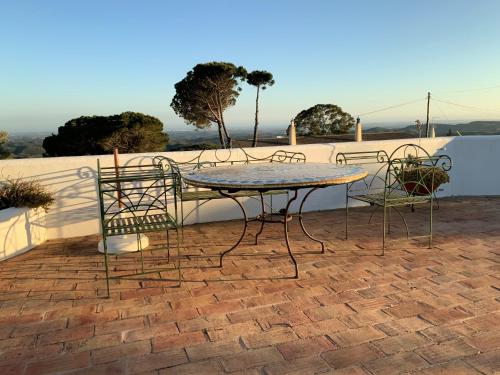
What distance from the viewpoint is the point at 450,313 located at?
205 centimetres

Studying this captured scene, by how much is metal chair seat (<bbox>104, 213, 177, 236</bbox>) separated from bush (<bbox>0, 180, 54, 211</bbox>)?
1.30 metres

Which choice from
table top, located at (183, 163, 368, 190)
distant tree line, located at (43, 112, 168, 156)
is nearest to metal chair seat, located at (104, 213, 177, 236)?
table top, located at (183, 163, 368, 190)

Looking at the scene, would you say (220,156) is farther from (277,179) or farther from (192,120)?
(192,120)

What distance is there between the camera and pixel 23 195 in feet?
11.5

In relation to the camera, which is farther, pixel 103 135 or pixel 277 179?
pixel 103 135

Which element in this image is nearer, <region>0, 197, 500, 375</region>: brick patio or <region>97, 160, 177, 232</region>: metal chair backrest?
<region>0, 197, 500, 375</region>: brick patio

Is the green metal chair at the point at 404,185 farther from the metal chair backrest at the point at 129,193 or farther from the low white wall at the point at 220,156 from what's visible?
the metal chair backrest at the point at 129,193

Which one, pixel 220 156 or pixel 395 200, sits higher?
pixel 220 156

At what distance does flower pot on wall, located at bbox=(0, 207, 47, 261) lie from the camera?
3.18m

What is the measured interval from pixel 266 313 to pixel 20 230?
99.6 inches

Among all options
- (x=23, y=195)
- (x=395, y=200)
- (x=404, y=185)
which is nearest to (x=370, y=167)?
(x=404, y=185)

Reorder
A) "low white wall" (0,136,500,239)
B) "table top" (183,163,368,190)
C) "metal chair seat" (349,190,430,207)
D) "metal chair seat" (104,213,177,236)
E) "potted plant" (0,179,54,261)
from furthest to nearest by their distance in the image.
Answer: "low white wall" (0,136,500,239), "potted plant" (0,179,54,261), "metal chair seat" (349,190,430,207), "metal chair seat" (104,213,177,236), "table top" (183,163,368,190)

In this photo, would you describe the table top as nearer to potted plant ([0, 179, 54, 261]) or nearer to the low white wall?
the low white wall

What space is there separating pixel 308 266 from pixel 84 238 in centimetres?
238
